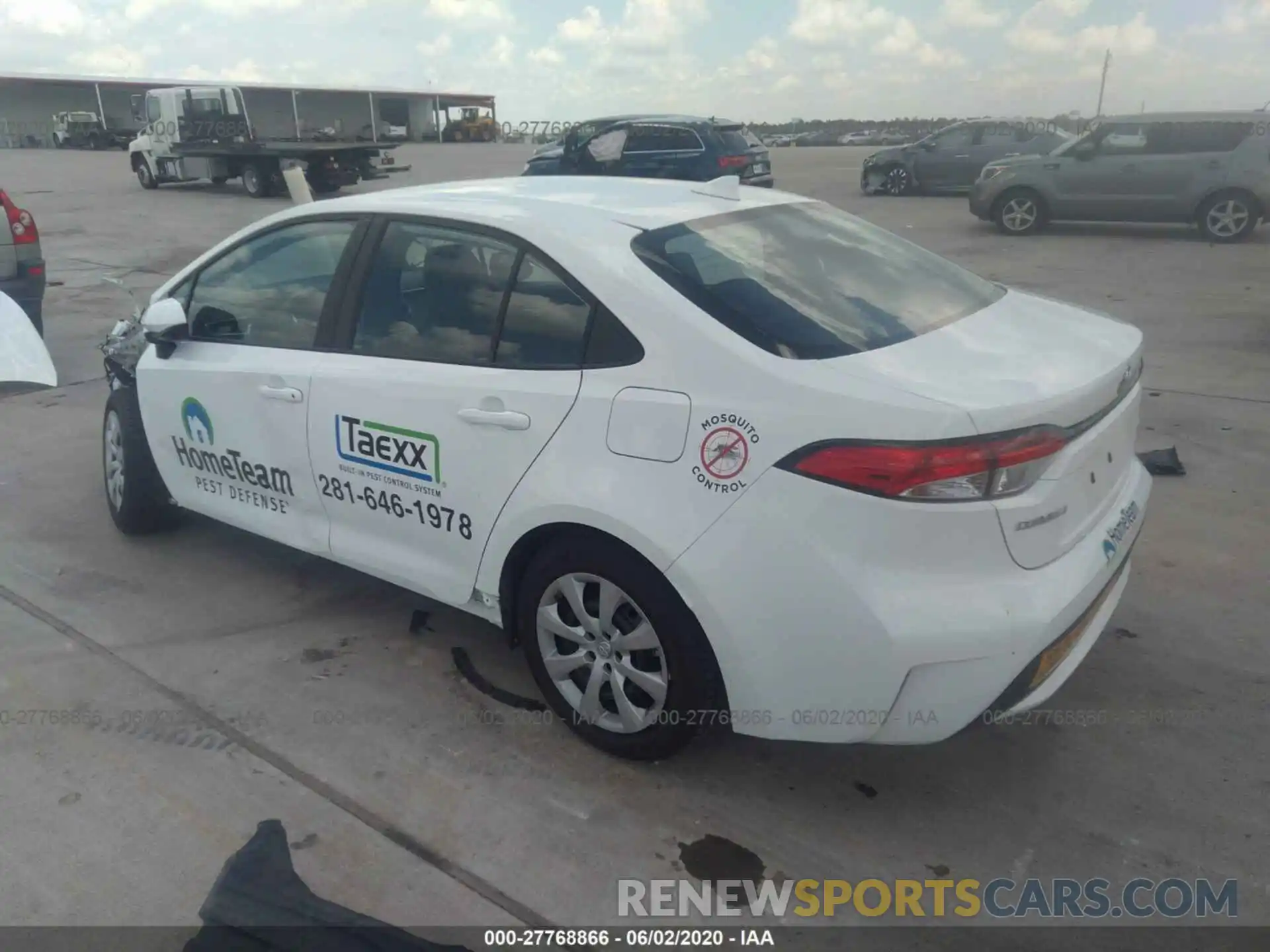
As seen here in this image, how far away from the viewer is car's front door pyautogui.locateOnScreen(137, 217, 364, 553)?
11.6 feet

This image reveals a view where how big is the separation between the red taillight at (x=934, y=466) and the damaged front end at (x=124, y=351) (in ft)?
11.1

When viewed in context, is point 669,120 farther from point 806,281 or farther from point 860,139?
point 860,139

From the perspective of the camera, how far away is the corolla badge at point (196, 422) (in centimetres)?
389

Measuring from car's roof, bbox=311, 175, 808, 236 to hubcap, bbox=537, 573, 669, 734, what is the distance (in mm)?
1088

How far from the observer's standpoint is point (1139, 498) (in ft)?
9.82

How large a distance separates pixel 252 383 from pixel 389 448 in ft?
2.55

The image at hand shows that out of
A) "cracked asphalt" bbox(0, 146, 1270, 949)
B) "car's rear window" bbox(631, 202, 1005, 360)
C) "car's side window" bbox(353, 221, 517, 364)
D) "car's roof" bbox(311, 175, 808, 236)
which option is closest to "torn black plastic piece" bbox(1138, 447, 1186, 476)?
"cracked asphalt" bbox(0, 146, 1270, 949)

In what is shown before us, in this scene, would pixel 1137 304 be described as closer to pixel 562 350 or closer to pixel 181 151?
pixel 562 350

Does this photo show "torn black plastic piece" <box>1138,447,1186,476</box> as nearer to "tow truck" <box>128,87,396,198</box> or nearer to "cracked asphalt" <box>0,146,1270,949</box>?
"cracked asphalt" <box>0,146,1270,949</box>

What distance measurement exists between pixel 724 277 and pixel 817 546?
86 centimetres

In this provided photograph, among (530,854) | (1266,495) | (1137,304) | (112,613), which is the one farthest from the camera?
(1137,304)

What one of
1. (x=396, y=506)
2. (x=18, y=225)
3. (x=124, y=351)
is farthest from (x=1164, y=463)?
(x=18, y=225)

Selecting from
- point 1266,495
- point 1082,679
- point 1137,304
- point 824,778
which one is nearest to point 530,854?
point 824,778

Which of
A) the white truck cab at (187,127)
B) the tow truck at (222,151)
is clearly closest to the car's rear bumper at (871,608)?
the tow truck at (222,151)
